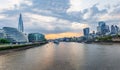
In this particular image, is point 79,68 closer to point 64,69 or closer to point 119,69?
point 64,69

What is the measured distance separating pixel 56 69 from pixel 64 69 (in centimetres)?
131

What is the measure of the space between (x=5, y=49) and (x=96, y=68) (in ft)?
204

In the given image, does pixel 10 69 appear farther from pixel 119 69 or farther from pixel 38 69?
pixel 119 69

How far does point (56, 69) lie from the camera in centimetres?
3938

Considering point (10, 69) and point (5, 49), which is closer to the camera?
point (10, 69)


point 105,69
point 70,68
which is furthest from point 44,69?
point 105,69

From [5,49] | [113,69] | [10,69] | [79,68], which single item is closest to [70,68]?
[79,68]

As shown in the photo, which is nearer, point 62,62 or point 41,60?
point 62,62

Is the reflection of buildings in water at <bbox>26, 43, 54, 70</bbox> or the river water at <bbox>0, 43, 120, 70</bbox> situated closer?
the river water at <bbox>0, 43, 120, 70</bbox>

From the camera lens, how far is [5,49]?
315 feet

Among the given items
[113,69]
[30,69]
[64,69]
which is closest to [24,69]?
[30,69]

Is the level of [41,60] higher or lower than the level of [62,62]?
lower

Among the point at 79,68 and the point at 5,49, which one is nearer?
the point at 79,68

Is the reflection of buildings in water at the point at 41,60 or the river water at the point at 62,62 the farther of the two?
the reflection of buildings in water at the point at 41,60
